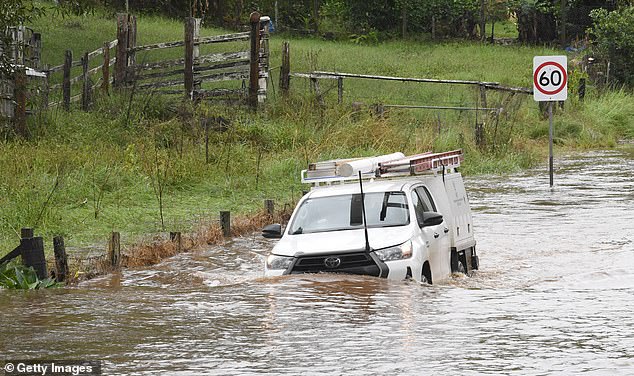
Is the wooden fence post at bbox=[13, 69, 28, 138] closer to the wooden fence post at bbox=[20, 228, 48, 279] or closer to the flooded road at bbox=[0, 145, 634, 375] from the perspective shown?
the flooded road at bbox=[0, 145, 634, 375]

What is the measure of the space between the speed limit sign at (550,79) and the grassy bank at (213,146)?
299 cm

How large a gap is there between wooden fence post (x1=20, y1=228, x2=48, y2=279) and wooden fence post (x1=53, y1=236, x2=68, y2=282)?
18cm

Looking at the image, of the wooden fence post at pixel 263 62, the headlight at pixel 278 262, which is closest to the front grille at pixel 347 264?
the headlight at pixel 278 262

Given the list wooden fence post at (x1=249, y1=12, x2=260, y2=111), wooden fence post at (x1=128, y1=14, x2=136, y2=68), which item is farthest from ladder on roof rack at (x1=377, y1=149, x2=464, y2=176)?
wooden fence post at (x1=128, y1=14, x2=136, y2=68)

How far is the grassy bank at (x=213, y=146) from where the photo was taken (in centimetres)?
1777

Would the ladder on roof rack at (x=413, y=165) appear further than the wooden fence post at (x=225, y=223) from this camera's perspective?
No

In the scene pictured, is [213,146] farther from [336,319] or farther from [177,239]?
[336,319]

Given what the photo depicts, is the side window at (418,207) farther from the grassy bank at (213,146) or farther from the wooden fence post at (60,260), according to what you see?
the grassy bank at (213,146)

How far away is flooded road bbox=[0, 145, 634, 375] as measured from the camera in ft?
29.1

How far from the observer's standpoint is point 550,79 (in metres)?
24.9

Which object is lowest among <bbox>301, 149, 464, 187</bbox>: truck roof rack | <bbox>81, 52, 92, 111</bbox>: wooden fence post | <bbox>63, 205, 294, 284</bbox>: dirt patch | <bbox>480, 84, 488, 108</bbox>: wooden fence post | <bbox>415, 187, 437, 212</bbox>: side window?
<bbox>63, 205, 294, 284</bbox>: dirt patch

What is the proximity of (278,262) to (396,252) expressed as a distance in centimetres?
127

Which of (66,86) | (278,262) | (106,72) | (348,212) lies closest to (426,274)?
(348,212)

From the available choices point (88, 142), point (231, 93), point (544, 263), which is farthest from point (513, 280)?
point (231, 93)
